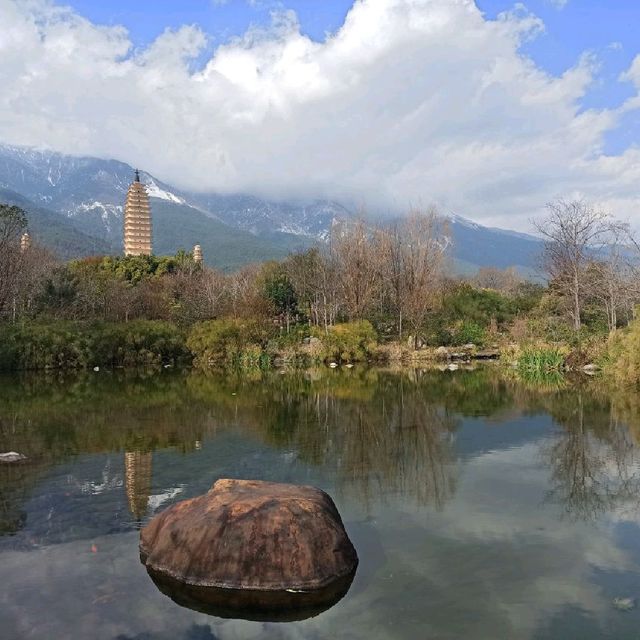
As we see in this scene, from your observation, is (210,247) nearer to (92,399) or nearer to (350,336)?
(350,336)

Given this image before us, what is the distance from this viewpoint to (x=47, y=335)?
3077cm

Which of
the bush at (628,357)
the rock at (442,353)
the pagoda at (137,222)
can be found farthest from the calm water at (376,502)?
the pagoda at (137,222)

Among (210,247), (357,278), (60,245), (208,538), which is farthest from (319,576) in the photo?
(210,247)

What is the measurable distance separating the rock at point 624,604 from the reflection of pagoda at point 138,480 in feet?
18.4

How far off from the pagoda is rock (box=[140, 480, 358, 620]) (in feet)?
272

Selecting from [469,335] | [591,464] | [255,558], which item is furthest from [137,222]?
[255,558]

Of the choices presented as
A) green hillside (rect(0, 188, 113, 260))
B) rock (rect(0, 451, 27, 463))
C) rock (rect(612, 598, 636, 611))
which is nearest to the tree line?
rock (rect(0, 451, 27, 463))

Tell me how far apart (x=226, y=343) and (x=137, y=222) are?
59.2m

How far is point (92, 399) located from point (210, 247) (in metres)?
161

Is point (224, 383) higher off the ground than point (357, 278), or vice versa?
point (357, 278)

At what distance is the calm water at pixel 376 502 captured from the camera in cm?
587

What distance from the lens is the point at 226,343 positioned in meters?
33.4

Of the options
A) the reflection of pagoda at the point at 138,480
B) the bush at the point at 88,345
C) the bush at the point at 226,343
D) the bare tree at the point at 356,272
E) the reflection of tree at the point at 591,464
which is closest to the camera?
the reflection of pagoda at the point at 138,480

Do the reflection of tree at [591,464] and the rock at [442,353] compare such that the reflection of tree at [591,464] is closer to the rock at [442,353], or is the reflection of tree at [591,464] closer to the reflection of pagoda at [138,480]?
the reflection of pagoda at [138,480]
